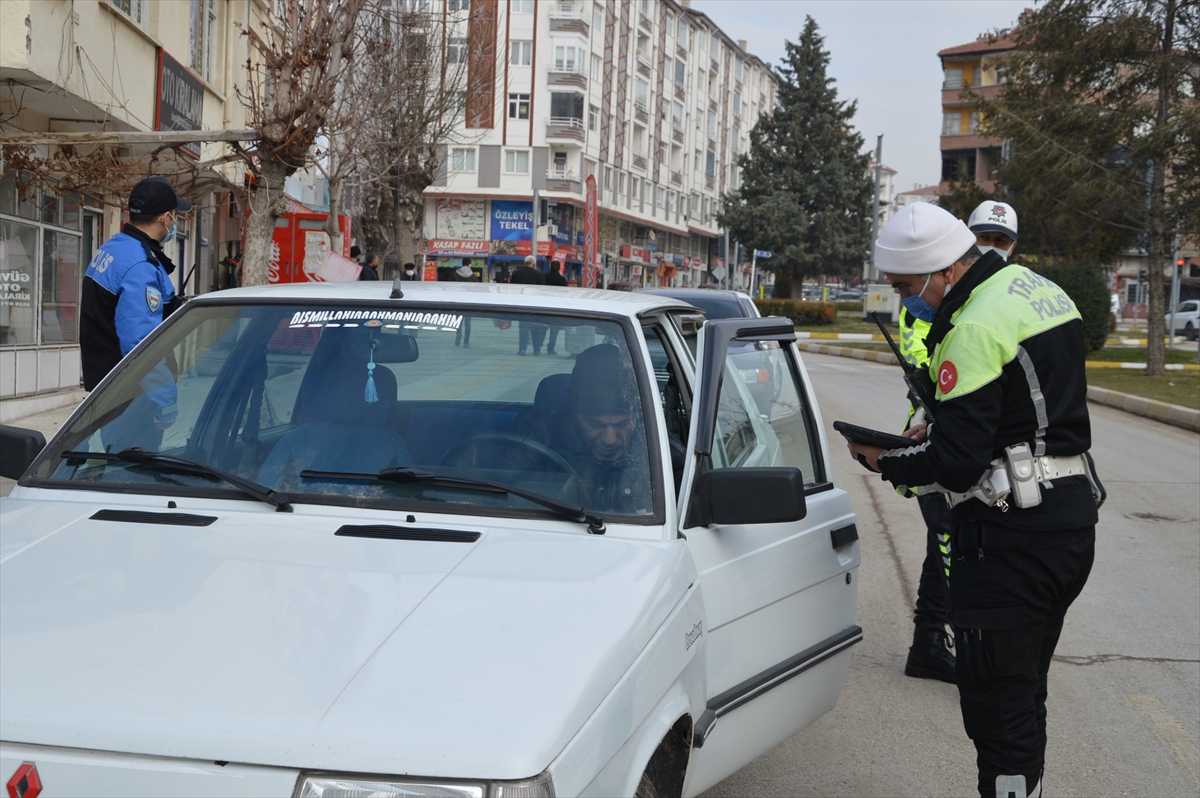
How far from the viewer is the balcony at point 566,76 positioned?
63.3m

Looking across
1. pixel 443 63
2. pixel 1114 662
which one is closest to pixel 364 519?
pixel 1114 662

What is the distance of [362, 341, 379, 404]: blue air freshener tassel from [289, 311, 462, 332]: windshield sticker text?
86mm

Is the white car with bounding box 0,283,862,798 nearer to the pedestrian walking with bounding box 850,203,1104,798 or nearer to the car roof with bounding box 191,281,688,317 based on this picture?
the car roof with bounding box 191,281,688,317

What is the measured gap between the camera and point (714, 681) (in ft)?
9.76

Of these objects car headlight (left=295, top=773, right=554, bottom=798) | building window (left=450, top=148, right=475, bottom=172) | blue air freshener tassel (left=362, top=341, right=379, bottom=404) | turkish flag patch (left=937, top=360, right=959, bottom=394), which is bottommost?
car headlight (left=295, top=773, right=554, bottom=798)

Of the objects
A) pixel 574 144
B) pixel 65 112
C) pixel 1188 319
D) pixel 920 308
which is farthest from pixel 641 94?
pixel 920 308

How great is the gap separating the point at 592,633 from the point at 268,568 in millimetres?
728

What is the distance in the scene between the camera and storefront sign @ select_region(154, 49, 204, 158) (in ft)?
51.9

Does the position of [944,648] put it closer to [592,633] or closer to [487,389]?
[487,389]

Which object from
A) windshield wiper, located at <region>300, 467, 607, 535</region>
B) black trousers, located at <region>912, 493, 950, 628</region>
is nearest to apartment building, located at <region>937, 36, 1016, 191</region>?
black trousers, located at <region>912, 493, 950, 628</region>

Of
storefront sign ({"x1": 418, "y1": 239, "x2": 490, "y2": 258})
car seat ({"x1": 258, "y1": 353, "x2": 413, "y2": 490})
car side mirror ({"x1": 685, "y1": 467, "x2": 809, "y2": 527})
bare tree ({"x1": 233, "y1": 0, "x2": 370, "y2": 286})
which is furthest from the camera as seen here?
storefront sign ({"x1": 418, "y1": 239, "x2": 490, "y2": 258})

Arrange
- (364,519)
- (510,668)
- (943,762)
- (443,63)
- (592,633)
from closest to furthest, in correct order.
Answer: (510,668) < (592,633) < (364,519) < (943,762) < (443,63)

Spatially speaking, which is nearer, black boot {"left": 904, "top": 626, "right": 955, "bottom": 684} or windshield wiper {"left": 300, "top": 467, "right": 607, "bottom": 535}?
windshield wiper {"left": 300, "top": 467, "right": 607, "bottom": 535}

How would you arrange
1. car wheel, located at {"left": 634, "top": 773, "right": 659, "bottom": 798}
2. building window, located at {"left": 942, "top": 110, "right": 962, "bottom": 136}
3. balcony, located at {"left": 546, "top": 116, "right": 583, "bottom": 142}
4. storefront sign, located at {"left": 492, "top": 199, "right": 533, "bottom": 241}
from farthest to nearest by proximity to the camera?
building window, located at {"left": 942, "top": 110, "right": 962, "bottom": 136}
storefront sign, located at {"left": 492, "top": 199, "right": 533, "bottom": 241}
balcony, located at {"left": 546, "top": 116, "right": 583, "bottom": 142}
car wheel, located at {"left": 634, "top": 773, "right": 659, "bottom": 798}
